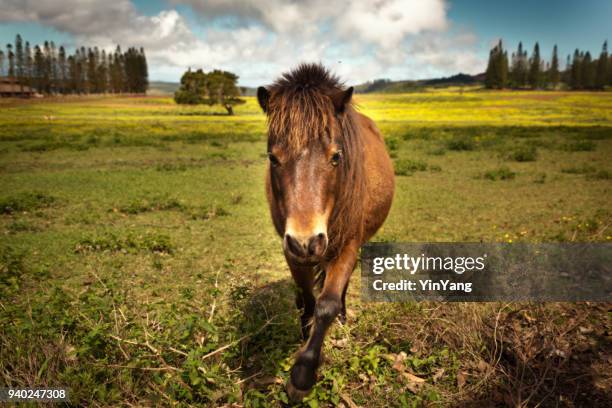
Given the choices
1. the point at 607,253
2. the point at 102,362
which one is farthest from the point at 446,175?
the point at 102,362

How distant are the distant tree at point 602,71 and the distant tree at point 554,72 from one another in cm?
2265

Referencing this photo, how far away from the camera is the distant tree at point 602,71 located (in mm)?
44834

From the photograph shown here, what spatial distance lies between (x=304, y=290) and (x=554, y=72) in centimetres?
9237

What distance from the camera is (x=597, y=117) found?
2958 centimetres

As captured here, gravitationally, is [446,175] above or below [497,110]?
below

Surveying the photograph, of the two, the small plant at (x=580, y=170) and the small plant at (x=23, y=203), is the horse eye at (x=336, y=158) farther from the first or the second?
the small plant at (x=580, y=170)

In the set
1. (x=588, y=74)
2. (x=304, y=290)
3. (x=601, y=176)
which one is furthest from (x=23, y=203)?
(x=588, y=74)

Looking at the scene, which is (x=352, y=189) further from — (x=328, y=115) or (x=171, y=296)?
(x=171, y=296)

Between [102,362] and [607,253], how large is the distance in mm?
6162

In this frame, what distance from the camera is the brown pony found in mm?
2727

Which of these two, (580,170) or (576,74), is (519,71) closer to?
(576,74)

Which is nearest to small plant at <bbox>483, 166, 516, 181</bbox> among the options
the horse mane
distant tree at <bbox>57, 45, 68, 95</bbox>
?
the horse mane

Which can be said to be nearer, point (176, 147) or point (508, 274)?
point (508, 274)

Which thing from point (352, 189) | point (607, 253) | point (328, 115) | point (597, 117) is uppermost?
point (597, 117)
